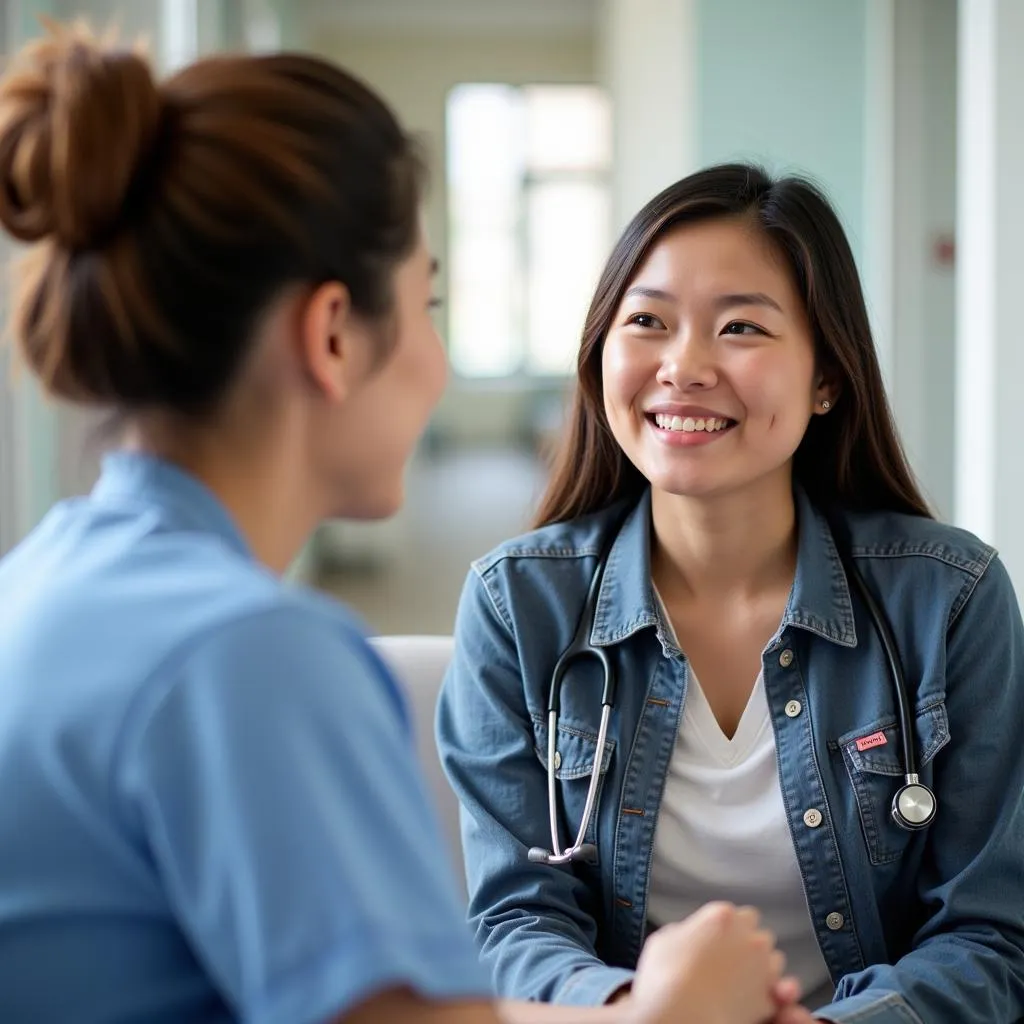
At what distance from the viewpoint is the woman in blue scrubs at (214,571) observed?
644mm

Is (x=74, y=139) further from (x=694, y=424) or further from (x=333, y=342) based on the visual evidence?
(x=694, y=424)

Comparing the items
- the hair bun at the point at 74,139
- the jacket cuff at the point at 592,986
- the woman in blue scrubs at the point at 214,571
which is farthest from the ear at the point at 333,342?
the jacket cuff at the point at 592,986

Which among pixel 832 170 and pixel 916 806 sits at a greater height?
pixel 832 170

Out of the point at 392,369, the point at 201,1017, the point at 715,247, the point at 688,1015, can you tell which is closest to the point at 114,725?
the point at 201,1017

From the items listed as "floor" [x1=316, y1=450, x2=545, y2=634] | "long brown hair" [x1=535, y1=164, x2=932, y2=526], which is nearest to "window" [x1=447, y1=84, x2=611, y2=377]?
"floor" [x1=316, y1=450, x2=545, y2=634]

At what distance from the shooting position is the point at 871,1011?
121 cm

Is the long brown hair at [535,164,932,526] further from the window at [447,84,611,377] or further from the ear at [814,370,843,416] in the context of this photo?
the window at [447,84,611,377]

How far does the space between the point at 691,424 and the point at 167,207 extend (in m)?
0.78

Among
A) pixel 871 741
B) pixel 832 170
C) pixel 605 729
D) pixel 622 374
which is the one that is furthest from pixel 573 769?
pixel 832 170

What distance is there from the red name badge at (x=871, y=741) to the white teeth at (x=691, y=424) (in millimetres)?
347

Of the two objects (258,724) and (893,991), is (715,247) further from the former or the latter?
(258,724)

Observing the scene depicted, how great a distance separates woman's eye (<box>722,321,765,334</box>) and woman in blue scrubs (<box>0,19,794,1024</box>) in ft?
1.90

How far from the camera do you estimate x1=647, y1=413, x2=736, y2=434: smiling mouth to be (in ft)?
4.74

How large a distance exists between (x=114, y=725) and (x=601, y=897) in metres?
0.85
